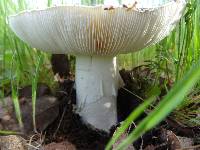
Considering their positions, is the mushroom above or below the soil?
above

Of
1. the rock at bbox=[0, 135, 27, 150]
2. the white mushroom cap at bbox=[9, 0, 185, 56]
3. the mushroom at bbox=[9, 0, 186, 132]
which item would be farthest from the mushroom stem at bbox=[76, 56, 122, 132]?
the rock at bbox=[0, 135, 27, 150]

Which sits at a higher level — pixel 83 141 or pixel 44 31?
pixel 44 31

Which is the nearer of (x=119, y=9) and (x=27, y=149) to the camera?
(x=119, y=9)

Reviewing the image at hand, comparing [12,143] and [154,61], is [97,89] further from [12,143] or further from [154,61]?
[12,143]

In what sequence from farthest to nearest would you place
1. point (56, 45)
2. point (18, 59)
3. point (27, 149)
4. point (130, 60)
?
point (130, 60) < point (18, 59) < point (56, 45) < point (27, 149)

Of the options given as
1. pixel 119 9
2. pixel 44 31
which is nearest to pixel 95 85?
pixel 44 31

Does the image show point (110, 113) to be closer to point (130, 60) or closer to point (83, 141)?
point (83, 141)

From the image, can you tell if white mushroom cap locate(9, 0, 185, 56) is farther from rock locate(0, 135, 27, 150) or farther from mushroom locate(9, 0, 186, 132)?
rock locate(0, 135, 27, 150)
